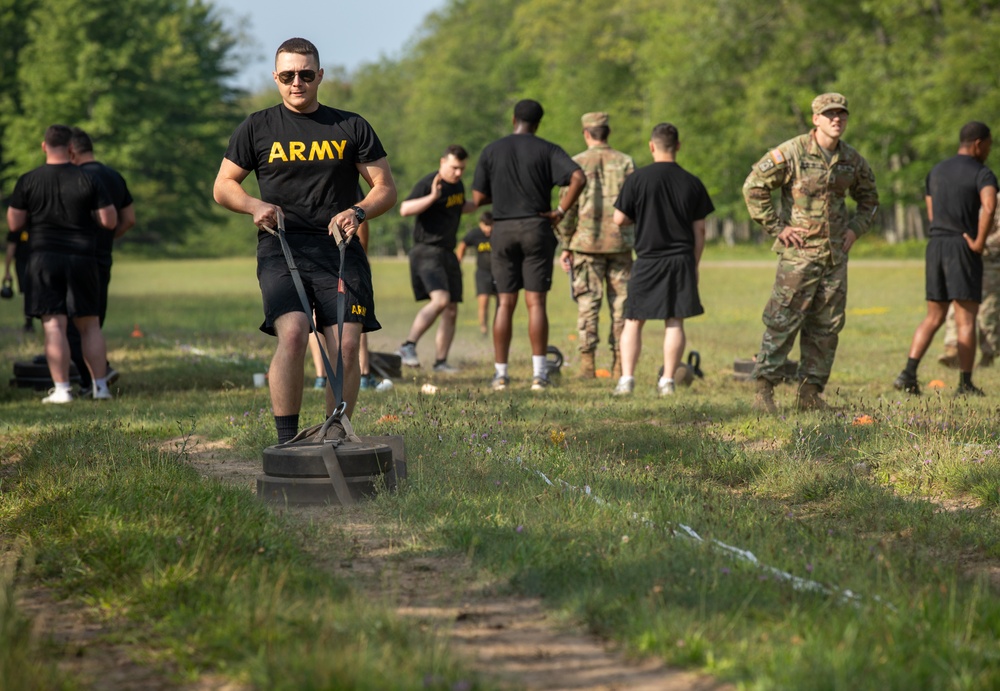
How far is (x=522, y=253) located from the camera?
436 inches

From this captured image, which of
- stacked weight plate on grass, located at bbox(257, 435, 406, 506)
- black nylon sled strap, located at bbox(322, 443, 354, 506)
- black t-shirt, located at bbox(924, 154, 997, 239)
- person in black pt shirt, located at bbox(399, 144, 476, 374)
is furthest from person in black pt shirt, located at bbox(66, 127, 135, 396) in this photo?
black t-shirt, located at bbox(924, 154, 997, 239)

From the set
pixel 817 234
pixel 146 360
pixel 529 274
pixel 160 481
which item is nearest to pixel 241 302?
pixel 146 360

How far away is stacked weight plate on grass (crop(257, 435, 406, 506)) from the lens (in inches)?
225

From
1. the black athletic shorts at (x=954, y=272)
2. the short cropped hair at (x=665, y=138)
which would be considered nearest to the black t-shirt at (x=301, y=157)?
the short cropped hair at (x=665, y=138)

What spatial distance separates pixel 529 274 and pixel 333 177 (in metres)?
4.67

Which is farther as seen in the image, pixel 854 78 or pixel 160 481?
pixel 854 78

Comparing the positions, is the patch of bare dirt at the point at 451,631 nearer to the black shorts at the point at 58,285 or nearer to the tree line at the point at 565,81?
the black shorts at the point at 58,285

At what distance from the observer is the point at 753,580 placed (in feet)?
14.2

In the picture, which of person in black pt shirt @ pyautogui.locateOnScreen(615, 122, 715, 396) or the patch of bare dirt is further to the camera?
person in black pt shirt @ pyautogui.locateOnScreen(615, 122, 715, 396)

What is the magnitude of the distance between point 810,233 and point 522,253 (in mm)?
2821

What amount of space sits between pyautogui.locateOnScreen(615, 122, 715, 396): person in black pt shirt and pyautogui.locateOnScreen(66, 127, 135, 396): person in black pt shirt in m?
4.28

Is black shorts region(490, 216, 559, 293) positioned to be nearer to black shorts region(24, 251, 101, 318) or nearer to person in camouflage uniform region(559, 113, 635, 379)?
person in camouflage uniform region(559, 113, 635, 379)

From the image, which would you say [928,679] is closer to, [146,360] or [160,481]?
[160,481]

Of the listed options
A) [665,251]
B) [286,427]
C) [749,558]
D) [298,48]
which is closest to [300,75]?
[298,48]
